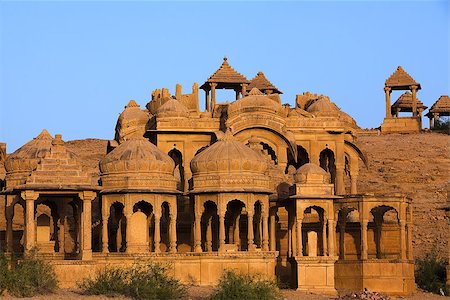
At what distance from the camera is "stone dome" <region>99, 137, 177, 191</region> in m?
43.0

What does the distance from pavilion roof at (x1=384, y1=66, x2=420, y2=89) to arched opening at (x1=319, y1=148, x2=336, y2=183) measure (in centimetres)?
2090

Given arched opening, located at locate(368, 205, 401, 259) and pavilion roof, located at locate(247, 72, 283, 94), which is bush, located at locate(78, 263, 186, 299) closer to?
arched opening, located at locate(368, 205, 401, 259)

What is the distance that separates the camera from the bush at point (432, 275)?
4609 cm

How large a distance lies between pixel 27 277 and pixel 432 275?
51.3ft

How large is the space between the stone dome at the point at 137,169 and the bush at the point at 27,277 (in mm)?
5637

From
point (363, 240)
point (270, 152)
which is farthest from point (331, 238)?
point (270, 152)

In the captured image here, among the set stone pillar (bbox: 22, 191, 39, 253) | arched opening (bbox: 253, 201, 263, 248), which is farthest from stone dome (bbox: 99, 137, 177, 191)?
stone pillar (bbox: 22, 191, 39, 253)

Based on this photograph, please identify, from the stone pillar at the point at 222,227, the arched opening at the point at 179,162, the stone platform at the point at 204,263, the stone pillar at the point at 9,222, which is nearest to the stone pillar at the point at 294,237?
the stone platform at the point at 204,263

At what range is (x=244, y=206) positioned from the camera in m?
44.7

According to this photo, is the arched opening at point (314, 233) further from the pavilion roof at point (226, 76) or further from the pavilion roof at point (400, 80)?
the pavilion roof at point (400, 80)

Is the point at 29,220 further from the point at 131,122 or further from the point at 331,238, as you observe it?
the point at 131,122

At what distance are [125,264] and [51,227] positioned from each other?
7.53 meters

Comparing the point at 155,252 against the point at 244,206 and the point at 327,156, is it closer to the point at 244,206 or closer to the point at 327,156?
the point at 244,206

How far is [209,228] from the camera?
4494 centimetres
